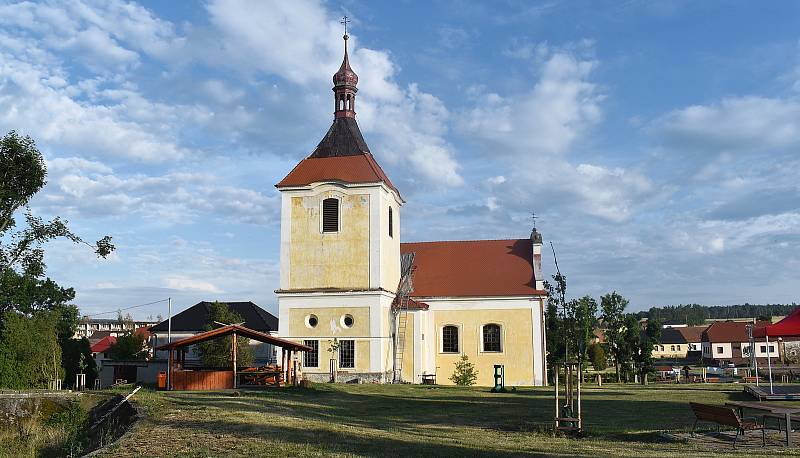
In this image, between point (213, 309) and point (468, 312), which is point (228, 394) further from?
point (468, 312)

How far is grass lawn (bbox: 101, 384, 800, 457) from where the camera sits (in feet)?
41.5

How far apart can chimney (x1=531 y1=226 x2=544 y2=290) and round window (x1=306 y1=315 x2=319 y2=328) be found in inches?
470

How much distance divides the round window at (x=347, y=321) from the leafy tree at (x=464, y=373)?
6590mm

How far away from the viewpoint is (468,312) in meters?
38.9

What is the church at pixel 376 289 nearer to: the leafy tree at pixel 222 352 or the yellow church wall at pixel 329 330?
the yellow church wall at pixel 329 330

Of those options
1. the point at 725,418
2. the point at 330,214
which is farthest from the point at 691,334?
the point at 725,418

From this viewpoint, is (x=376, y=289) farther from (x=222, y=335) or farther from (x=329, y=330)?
(x=222, y=335)

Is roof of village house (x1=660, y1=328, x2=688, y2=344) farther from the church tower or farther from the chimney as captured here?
the church tower

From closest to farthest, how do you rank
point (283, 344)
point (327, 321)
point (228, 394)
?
point (228, 394), point (283, 344), point (327, 321)

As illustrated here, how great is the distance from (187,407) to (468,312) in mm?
22100

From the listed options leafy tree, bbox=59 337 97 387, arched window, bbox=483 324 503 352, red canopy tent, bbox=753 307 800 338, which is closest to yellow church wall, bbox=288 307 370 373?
arched window, bbox=483 324 503 352

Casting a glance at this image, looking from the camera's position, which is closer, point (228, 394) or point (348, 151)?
point (228, 394)

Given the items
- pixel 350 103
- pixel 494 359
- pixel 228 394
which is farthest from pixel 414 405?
pixel 350 103

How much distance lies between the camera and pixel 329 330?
1398 inches
